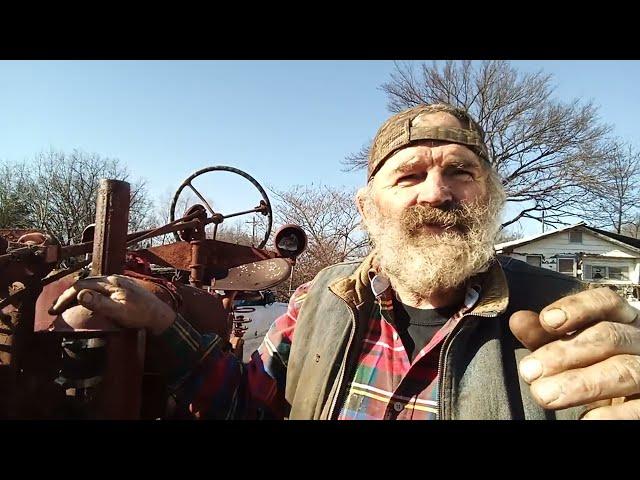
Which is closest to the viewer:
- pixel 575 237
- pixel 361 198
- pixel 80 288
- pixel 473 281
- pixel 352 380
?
pixel 80 288

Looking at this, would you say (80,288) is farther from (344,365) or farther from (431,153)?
(431,153)

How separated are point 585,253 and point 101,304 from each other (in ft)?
86.2

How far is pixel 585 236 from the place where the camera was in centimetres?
2333

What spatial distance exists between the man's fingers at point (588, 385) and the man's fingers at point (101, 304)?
4.06 feet

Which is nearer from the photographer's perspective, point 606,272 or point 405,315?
point 405,315

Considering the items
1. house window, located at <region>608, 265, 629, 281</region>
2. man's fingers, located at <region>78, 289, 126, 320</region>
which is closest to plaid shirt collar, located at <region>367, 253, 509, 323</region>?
man's fingers, located at <region>78, 289, 126, 320</region>

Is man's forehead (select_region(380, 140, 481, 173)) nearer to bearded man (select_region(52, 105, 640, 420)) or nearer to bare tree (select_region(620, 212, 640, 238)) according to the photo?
bearded man (select_region(52, 105, 640, 420))

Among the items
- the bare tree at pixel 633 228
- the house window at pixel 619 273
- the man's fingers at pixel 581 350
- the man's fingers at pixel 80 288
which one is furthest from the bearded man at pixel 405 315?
the bare tree at pixel 633 228

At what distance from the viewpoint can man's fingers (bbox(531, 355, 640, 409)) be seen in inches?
41.8

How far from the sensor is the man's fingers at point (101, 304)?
50.9 inches

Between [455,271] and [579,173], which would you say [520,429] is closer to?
[455,271]

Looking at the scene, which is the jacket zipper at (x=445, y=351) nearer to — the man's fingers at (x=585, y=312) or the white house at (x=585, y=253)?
the man's fingers at (x=585, y=312)

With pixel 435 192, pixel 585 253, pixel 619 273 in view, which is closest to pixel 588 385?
pixel 435 192

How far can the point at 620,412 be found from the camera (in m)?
1.08
